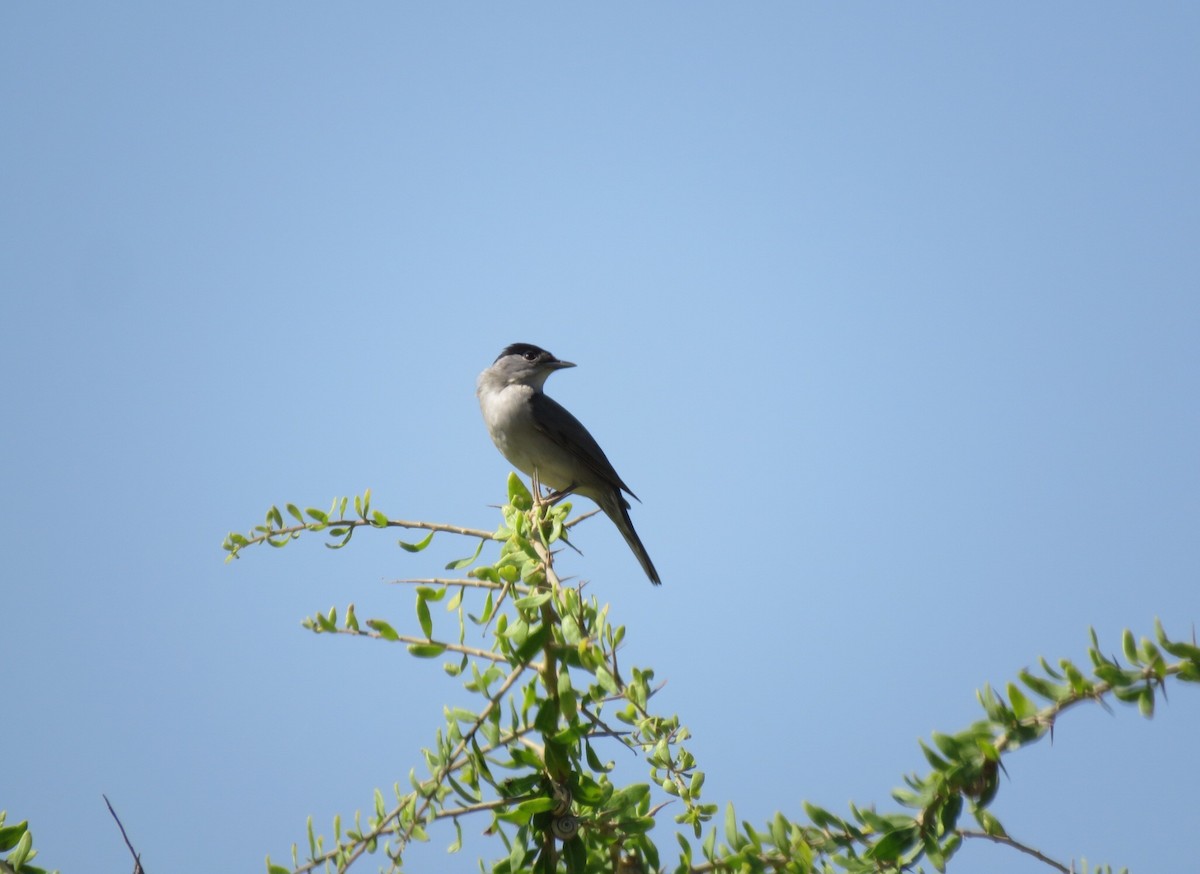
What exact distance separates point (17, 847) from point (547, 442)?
6.46 metres

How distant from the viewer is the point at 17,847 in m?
2.16

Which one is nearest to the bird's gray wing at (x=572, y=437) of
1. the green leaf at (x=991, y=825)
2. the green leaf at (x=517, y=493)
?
the green leaf at (x=517, y=493)

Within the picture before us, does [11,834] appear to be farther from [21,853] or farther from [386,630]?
[386,630]

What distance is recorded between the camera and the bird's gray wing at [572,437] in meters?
8.55

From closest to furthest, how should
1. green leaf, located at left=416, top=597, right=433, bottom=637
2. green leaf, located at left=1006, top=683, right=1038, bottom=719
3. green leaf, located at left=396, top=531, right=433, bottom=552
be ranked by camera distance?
green leaf, located at left=1006, top=683, right=1038, bottom=719 < green leaf, located at left=416, top=597, right=433, bottom=637 < green leaf, located at left=396, top=531, right=433, bottom=552

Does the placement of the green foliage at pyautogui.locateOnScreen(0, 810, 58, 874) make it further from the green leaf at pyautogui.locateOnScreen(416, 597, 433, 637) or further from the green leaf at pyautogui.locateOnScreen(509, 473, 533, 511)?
the green leaf at pyautogui.locateOnScreen(509, 473, 533, 511)

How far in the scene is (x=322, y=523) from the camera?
3.12 m

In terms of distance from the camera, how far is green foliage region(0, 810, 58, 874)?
84.2 inches

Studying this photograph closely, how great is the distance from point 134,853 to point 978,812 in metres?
1.47

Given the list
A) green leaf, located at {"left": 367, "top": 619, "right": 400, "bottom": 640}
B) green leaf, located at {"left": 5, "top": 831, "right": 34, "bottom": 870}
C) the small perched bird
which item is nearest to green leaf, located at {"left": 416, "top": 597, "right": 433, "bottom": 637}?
green leaf, located at {"left": 367, "top": 619, "right": 400, "bottom": 640}

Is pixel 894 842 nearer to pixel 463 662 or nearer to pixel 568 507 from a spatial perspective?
pixel 463 662

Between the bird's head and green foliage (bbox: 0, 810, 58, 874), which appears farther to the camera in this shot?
the bird's head

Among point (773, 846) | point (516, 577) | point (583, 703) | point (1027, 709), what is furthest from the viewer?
point (516, 577)

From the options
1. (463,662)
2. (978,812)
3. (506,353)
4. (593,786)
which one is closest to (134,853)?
(463,662)
